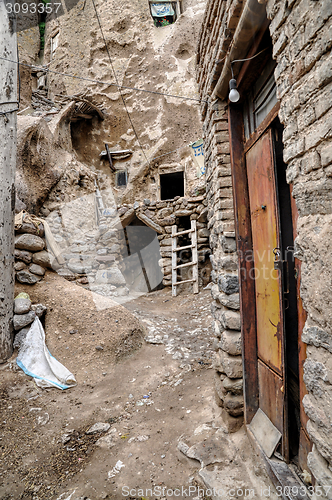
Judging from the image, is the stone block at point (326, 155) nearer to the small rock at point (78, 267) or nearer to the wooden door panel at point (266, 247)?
the wooden door panel at point (266, 247)

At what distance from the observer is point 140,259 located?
927 centimetres

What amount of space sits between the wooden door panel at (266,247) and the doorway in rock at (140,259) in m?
Result: 6.41

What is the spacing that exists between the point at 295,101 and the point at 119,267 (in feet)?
23.9

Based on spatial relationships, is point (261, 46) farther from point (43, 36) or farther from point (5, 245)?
point (43, 36)

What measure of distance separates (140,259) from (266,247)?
301 inches

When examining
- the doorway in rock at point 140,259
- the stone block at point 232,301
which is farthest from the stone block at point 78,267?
the stone block at point 232,301

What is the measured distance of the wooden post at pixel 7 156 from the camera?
3.75 metres

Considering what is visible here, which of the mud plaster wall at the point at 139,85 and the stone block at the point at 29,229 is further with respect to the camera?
the mud plaster wall at the point at 139,85

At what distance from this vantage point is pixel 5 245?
150 inches

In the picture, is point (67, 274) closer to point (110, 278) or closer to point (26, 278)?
point (110, 278)

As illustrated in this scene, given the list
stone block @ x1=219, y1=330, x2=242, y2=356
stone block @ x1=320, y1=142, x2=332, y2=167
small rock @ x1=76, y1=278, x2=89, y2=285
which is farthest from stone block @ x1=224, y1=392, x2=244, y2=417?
small rock @ x1=76, y1=278, x2=89, y2=285

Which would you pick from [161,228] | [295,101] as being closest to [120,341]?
[295,101]

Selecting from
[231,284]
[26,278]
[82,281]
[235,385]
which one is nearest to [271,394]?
[235,385]

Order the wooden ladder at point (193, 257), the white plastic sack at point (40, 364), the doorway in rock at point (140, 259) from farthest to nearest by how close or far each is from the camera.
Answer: the doorway in rock at point (140, 259)
the wooden ladder at point (193, 257)
the white plastic sack at point (40, 364)
